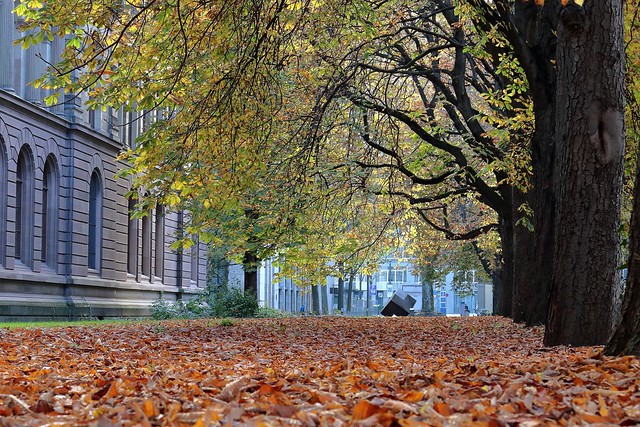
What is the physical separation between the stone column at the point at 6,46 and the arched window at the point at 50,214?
4.01 metres

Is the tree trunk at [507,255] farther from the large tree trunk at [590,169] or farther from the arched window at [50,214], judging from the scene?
the arched window at [50,214]

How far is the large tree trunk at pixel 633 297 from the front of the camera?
7605 millimetres

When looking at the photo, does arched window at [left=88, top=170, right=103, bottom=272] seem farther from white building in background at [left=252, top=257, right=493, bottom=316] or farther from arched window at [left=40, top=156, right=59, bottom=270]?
white building in background at [left=252, top=257, right=493, bottom=316]

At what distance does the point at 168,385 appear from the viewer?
6.72 meters

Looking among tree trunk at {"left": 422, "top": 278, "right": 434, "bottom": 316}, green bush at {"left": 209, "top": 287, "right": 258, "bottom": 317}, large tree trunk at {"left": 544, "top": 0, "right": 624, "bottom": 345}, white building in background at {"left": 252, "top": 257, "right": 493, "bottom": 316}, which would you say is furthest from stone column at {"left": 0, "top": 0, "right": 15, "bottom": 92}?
tree trunk at {"left": 422, "top": 278, "right": 434, "bottom": 316}

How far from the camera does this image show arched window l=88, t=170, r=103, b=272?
120 feet

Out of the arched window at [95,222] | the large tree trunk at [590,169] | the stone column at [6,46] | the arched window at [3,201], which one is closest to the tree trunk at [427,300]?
the arched window at [95,222]

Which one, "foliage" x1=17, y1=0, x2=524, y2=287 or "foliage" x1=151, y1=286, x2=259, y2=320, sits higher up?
"foliage" x1=17, y1=0, x2=524, y2=287

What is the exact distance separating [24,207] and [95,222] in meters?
5.94

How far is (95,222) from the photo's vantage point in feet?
121

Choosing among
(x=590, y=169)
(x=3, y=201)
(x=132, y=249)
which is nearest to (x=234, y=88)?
(x=590, y=169)

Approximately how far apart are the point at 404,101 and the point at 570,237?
1718 cm

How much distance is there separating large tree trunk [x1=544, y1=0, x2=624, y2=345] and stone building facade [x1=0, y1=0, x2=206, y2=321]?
1769 centimetres

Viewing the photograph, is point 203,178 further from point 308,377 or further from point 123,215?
point 123,215
